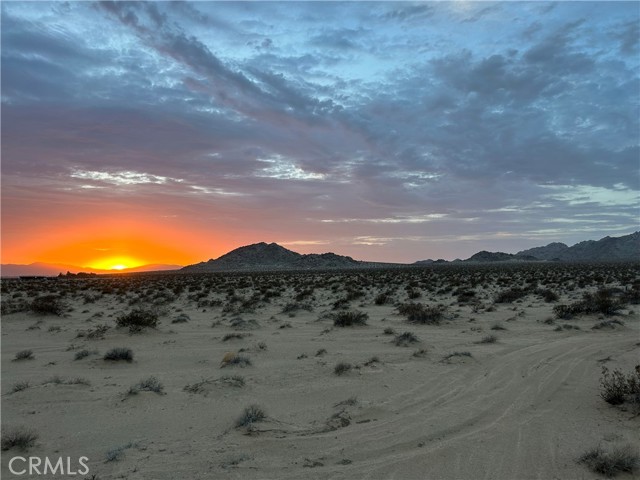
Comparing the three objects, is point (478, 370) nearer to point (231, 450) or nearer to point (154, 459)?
point (231, 450)

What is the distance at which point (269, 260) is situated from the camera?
160m

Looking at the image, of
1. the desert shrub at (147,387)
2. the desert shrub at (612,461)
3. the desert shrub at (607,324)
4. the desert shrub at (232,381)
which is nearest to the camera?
the desert shrub at (612,461)

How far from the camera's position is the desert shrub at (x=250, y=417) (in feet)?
21.3

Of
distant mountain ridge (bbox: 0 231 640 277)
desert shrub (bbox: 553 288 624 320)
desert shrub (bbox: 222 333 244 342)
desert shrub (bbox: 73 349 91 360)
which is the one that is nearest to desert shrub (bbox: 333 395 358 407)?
desert shrub (bbox: 222 333 244 342)

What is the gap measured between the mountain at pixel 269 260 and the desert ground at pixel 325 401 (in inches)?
5093

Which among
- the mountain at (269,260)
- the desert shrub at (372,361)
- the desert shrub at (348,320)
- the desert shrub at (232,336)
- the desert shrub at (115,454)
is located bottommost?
the desert shrub at (115,454)

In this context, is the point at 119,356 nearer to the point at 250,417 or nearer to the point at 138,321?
the point at 138,321

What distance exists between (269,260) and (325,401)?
153376 mm

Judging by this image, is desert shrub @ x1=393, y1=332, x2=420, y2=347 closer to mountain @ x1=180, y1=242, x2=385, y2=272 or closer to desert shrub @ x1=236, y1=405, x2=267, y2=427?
desert shrub @ x1=236, y1=405, x2=267, y2=427

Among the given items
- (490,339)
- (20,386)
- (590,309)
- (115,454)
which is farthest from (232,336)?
(590,309)

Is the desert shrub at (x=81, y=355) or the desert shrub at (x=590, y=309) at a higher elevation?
the desert shrub at (x=590, y=309)

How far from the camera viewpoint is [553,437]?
19.4 feet

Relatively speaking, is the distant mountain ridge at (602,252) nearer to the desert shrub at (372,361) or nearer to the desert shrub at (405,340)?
the desert shrub at (405,340)

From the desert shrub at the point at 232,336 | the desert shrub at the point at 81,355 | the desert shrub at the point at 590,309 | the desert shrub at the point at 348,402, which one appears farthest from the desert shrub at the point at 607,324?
the desert shrub at the point at 81,355
